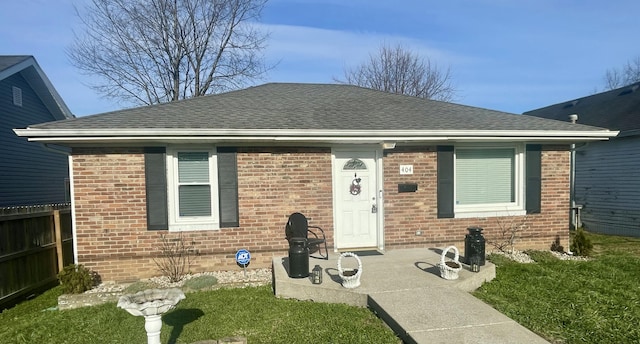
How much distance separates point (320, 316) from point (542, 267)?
14.9ft

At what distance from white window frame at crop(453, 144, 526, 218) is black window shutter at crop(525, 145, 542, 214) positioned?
98 mm

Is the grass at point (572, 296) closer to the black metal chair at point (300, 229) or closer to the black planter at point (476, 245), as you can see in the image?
the black planter at point (476, 245)

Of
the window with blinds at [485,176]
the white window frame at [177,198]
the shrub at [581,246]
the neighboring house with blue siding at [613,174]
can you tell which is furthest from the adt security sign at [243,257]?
the neighboring house with blue siding at [613,174]

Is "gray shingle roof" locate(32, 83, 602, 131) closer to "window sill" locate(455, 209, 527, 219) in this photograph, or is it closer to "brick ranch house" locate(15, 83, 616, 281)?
"brick ranch house" locate(15, 83, 616, 281)

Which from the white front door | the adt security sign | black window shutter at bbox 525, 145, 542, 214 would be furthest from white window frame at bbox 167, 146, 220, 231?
black window shutter at bbox 525, 145, 542, 214

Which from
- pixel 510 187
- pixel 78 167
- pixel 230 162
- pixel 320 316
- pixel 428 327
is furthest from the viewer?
pixel 510 187

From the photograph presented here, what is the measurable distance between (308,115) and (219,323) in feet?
14.3

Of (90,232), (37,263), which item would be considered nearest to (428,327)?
(90,232)

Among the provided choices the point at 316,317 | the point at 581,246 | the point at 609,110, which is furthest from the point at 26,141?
the point at 609,110

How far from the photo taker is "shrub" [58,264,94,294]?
5.38 metres

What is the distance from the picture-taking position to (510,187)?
24.6 feet

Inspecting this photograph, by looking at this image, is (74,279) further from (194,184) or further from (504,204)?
(504,204)

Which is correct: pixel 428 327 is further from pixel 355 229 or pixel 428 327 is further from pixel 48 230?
pixel 48 230

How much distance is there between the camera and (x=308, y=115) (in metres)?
7.10
